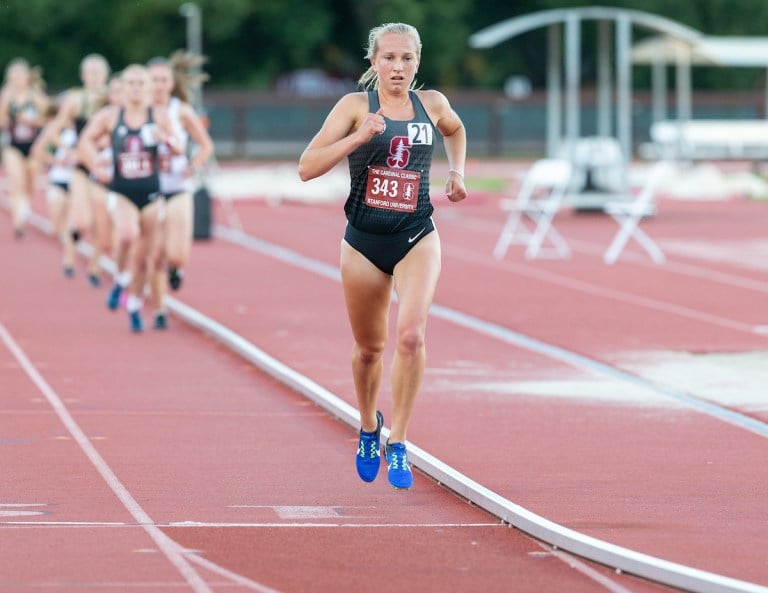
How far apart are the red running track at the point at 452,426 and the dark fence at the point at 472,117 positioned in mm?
36630

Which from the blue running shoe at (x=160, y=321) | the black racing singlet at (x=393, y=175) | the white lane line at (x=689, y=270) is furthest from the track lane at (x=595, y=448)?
the white lane line at (x=689, y=270)

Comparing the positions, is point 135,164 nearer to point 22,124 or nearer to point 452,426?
point 452,426

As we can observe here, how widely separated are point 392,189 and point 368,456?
120cm

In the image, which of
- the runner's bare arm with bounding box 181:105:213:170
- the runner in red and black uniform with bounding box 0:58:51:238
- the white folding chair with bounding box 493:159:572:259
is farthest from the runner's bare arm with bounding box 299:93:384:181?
the white folding chair with bounding box 493:159:572:259

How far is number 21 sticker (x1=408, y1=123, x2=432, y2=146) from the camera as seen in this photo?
8.47 meters

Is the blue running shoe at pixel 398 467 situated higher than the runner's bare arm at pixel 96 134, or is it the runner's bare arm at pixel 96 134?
the runner's bare arm at pixel 96 134

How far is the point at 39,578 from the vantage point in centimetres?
669

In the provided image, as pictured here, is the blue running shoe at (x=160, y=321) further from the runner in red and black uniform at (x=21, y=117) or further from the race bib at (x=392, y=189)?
the runner in red and black uniform at (x=21, y=117)

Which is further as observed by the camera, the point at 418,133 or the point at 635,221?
the point at 635,221

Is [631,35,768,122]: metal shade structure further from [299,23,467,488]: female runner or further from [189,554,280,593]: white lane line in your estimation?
[189,554,280,593]: white lane line

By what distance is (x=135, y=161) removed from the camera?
14.9m

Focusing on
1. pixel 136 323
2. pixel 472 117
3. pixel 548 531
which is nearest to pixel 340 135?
pixel 548 531

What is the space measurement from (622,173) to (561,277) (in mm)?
Result: 8365

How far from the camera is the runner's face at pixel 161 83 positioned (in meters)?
15.3
